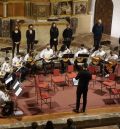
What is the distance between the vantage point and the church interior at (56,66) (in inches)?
562

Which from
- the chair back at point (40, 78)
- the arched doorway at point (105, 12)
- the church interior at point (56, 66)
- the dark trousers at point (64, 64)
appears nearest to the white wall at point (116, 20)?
the church interior at point (56, 66)

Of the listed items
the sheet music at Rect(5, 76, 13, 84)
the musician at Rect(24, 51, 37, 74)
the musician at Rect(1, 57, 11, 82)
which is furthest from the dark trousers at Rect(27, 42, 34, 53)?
the sheet music at Rect(5, 76, 13, 84)

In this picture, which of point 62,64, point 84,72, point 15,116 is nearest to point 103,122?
point 84,72

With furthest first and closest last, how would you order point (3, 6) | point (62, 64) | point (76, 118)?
point (3, 6)
point (62, 64)
point (76, 118)

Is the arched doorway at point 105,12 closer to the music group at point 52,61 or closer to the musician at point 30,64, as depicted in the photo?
the music group at point 52,61

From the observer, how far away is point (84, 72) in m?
13.9

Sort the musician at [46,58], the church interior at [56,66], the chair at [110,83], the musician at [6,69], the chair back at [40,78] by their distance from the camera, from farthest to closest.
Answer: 1. the musician at [46,58]
2. the chair back at [40,78]
3. the musician at [6,69]
4. the chair at [110,83]
5. the church interior at [56,66]

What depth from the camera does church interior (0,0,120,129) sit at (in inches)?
562

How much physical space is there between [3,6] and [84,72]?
10031mm

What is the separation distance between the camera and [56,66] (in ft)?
62.6

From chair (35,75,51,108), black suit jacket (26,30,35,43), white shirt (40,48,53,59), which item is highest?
black suit jacket (26,30,35,43)

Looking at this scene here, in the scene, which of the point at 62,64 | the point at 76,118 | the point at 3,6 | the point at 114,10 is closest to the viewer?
the point at 76,118

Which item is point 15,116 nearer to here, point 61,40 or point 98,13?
point 61,40

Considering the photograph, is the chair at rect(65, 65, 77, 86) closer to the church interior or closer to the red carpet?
the church interior
